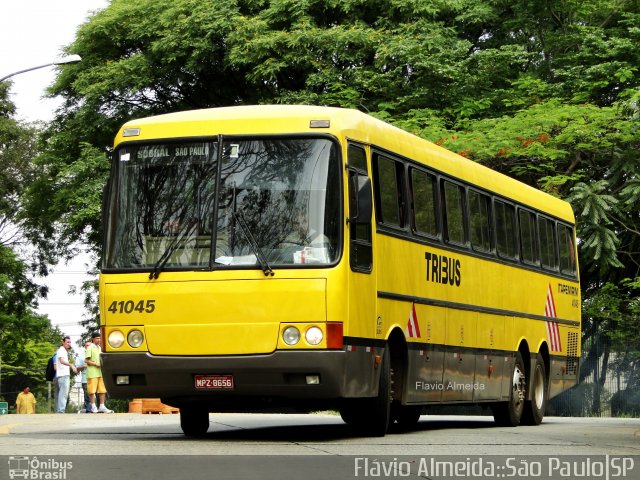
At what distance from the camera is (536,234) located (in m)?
23.1

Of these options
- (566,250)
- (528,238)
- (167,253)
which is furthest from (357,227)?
(566,250)

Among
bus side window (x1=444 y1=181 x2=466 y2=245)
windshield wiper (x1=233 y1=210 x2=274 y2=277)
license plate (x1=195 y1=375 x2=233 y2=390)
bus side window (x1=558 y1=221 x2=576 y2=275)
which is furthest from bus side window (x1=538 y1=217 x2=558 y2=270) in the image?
license plate (x1=195 y1=375 x2=233 y2=390)

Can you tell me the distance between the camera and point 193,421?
16.8 m

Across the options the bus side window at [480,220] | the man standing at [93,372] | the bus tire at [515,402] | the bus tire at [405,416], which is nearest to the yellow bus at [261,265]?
the bus tire at [405,416]

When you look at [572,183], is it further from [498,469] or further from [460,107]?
[498,469]

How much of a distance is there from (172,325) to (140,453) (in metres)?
1.97

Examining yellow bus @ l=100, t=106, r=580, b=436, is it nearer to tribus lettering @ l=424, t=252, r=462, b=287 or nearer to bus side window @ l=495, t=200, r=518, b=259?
tribus lettering @ l=424, t=252, r=462, b=287

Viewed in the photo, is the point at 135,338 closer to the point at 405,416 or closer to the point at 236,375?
the point at 236,375

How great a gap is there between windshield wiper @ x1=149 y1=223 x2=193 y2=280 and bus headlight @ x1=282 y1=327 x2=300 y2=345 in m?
1.46

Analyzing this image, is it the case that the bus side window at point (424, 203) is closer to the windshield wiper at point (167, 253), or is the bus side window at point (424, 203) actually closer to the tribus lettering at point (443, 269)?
the tribus lettering at point (443, 269)

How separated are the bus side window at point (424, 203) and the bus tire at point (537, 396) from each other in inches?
209

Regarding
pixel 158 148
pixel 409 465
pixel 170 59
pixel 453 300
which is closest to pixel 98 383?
pixel 170 59

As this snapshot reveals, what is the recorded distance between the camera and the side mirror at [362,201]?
14.6 meters

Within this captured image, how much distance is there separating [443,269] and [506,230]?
3.43 meters
